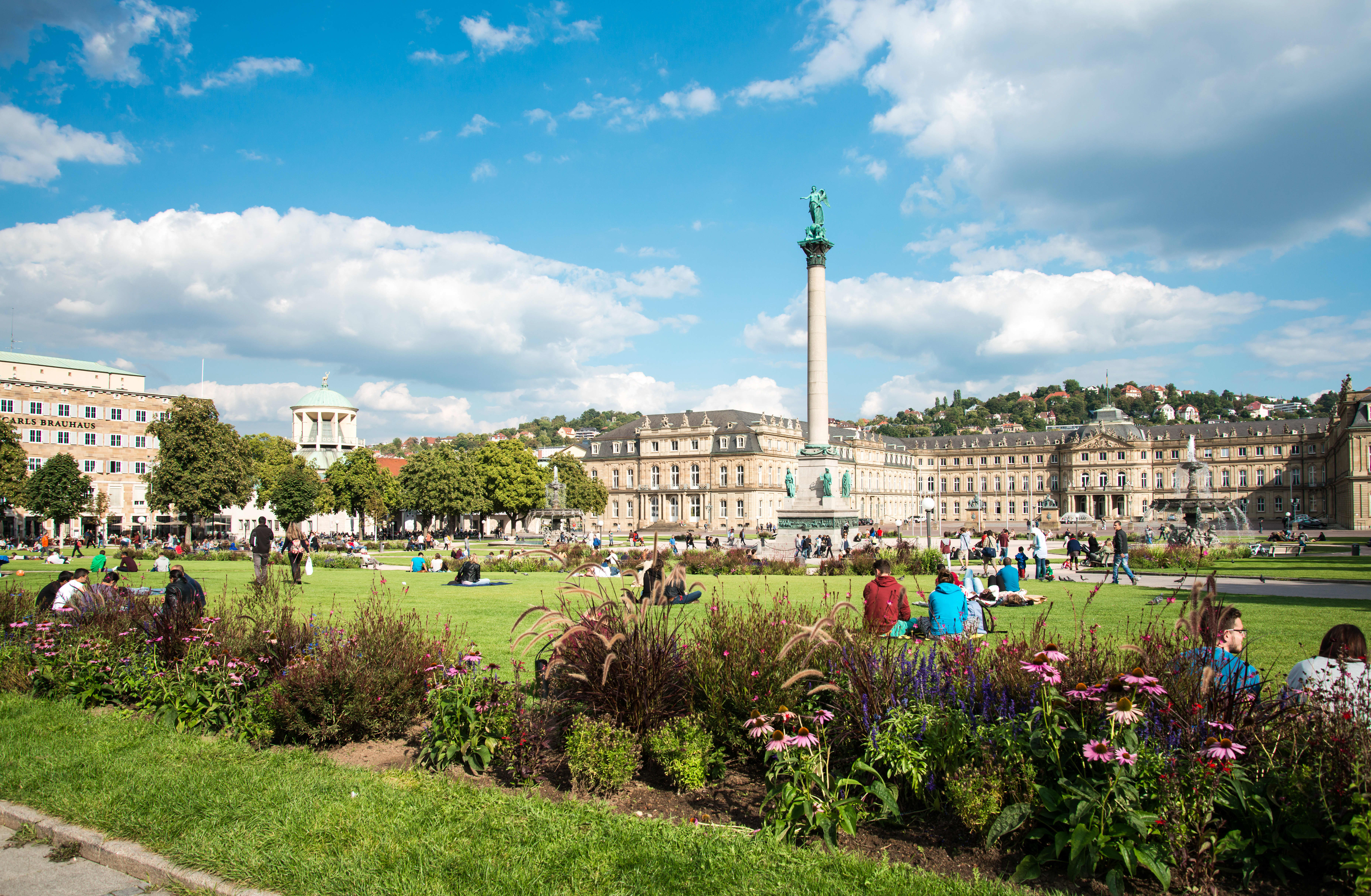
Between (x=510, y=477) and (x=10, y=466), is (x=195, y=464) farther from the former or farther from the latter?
(x=510, y=477)

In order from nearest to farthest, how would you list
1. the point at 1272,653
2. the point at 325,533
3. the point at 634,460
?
the point at 1272,653
the point at 325,533
the point at 634,460

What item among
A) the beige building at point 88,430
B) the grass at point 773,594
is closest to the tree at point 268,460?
the beige building at point 88,430

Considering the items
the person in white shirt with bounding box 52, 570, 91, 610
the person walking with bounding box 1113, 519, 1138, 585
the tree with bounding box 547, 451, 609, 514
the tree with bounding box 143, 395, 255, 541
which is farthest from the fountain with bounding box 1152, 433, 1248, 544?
the tree with bounding box 143, 395, 255, 541

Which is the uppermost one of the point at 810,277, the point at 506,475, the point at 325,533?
the point at 810,277

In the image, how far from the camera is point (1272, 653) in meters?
9.96

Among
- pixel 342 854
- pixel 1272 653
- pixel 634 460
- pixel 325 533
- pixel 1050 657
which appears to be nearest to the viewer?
pixel 1050 657

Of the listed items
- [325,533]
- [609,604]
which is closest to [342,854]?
[609,604]

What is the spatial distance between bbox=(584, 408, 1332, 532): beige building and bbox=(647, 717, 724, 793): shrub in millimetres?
84821

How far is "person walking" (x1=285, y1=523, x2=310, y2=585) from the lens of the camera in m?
20.2

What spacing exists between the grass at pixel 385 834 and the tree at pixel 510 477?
70361mm

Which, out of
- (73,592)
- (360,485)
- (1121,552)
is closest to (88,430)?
(360,485)

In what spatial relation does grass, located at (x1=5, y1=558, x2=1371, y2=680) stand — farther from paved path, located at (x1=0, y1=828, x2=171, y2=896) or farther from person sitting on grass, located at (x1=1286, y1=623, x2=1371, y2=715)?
paved path, located at (x1=0, y1=828, x2=171, y2=896)

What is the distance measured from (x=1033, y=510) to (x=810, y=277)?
104730 mm

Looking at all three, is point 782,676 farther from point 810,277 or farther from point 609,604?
point 810,277
